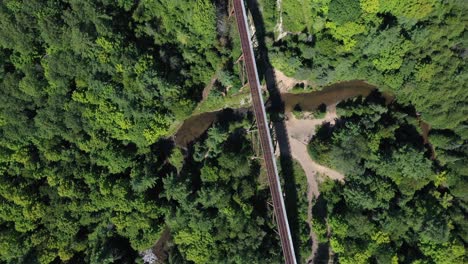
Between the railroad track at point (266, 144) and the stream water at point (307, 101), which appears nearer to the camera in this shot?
the railroad track at point (266, 144)

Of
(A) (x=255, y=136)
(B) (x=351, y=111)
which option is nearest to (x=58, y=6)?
(A) (x=255, y=136)

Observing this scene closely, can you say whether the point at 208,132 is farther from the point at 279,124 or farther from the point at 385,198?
the point at 385,198

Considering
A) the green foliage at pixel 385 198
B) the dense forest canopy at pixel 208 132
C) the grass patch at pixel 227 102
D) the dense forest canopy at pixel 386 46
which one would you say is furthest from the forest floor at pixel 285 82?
the green foliage at pixel 385 198

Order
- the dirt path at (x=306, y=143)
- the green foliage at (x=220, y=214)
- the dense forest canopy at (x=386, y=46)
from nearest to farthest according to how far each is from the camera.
Result: the dense forest canopy at (x=386, y=46) → the green foliage at (x=220, y=214) → the dirt path at (x=306, y=143)

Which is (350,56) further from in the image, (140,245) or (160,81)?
(140,245)

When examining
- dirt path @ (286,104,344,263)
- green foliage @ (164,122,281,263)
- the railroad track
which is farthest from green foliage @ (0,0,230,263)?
dirt path @ (286,104,344,263)

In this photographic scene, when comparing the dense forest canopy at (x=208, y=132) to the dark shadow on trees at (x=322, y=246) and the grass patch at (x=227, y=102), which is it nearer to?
the grass patch at (x=227, y=102)

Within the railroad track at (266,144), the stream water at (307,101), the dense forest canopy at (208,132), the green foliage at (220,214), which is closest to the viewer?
the dense forest canopy at (208,132)

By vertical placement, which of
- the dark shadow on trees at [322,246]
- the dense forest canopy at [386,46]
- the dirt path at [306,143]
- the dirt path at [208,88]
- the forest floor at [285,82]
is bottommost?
the dark shadow on trees at [322,246]
